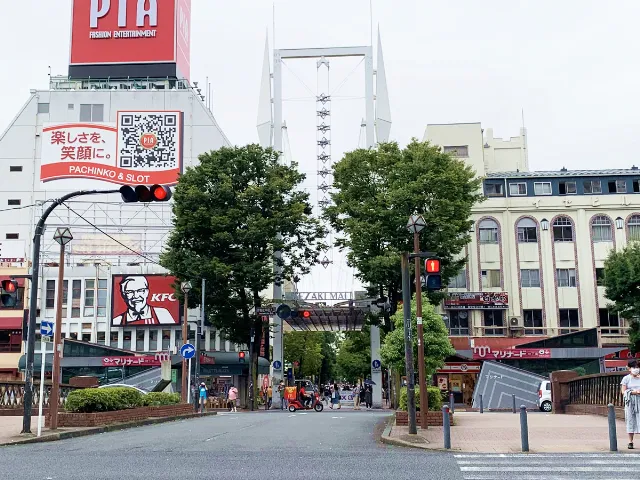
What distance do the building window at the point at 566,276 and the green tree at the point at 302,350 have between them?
1235 inches

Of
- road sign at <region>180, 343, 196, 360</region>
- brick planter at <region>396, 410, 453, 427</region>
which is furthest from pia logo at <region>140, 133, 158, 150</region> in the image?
brick planter at <region>396, 410, 453, 427</region>

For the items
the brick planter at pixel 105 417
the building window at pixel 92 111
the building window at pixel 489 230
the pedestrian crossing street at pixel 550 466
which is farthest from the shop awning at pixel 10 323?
the pedestrian crossing street at pixel 550 466

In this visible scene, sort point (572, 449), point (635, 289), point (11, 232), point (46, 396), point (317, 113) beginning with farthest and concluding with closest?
point (11, 232), point (317, 113), point (635, 289), point (46, 396), point (572, 449)

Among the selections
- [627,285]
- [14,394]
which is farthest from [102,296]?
[627,285]

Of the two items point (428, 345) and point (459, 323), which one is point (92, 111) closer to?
point (459, 323)

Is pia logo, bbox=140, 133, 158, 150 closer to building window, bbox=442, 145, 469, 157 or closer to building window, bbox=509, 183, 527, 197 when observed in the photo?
building window, bbox=442, 145, 469, 157

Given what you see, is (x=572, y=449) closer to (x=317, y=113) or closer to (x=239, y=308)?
(x=239, y=308)

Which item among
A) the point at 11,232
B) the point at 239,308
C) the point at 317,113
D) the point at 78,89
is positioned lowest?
the point at 239,308

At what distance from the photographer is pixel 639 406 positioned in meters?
14.8

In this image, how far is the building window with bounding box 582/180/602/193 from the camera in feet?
182

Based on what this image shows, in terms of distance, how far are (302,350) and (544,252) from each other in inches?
1382

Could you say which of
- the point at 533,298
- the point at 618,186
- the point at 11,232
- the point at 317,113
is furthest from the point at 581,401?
the point at 11,232

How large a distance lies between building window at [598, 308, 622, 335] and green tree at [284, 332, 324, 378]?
33.3 meters

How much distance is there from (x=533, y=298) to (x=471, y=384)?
748 centimetres
